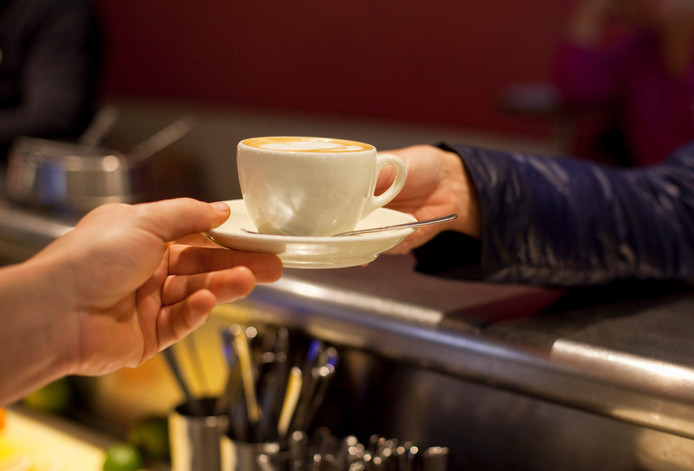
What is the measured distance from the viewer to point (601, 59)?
2551 millimetres

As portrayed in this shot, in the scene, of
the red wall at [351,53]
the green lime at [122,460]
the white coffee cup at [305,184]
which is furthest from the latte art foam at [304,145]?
the red wall at [351,53]

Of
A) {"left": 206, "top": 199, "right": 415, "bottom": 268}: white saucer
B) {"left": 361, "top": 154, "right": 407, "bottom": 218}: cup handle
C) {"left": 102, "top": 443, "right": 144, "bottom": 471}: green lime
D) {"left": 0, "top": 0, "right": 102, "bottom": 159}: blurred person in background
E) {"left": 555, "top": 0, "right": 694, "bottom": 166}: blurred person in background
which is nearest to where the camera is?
{"left": 206, "top": 199, "right": 415, "bottom": 268}: white saucer

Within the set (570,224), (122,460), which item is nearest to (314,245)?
(570,224)

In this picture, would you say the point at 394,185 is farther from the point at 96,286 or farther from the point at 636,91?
the point at 636,91

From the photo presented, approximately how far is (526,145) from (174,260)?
2.21 metres

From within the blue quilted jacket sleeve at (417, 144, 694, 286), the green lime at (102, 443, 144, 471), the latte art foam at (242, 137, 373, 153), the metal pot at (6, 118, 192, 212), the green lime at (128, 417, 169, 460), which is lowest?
the green lime at (128, 417, 169, 460)

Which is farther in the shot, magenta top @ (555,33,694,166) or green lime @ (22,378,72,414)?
magenta top @ (555,33,694,166)

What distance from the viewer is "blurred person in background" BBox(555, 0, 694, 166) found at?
2.37 m

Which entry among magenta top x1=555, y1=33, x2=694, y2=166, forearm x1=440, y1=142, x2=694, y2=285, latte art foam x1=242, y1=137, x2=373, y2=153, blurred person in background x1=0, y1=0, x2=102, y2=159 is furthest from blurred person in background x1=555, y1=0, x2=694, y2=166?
latte art foam x1=242, y1=137, x2=373, y2=153

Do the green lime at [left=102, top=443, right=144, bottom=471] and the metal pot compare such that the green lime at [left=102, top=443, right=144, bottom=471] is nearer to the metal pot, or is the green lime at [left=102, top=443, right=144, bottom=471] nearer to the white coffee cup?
the metal pot

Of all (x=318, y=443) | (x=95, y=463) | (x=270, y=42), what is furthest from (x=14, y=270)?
(x=270, y=42)

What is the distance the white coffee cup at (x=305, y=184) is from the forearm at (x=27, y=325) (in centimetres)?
21

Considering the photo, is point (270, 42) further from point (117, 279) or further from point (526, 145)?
point (117, 279)

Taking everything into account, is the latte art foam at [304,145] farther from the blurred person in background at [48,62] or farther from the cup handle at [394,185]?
the blurred person in background at [48,62]
